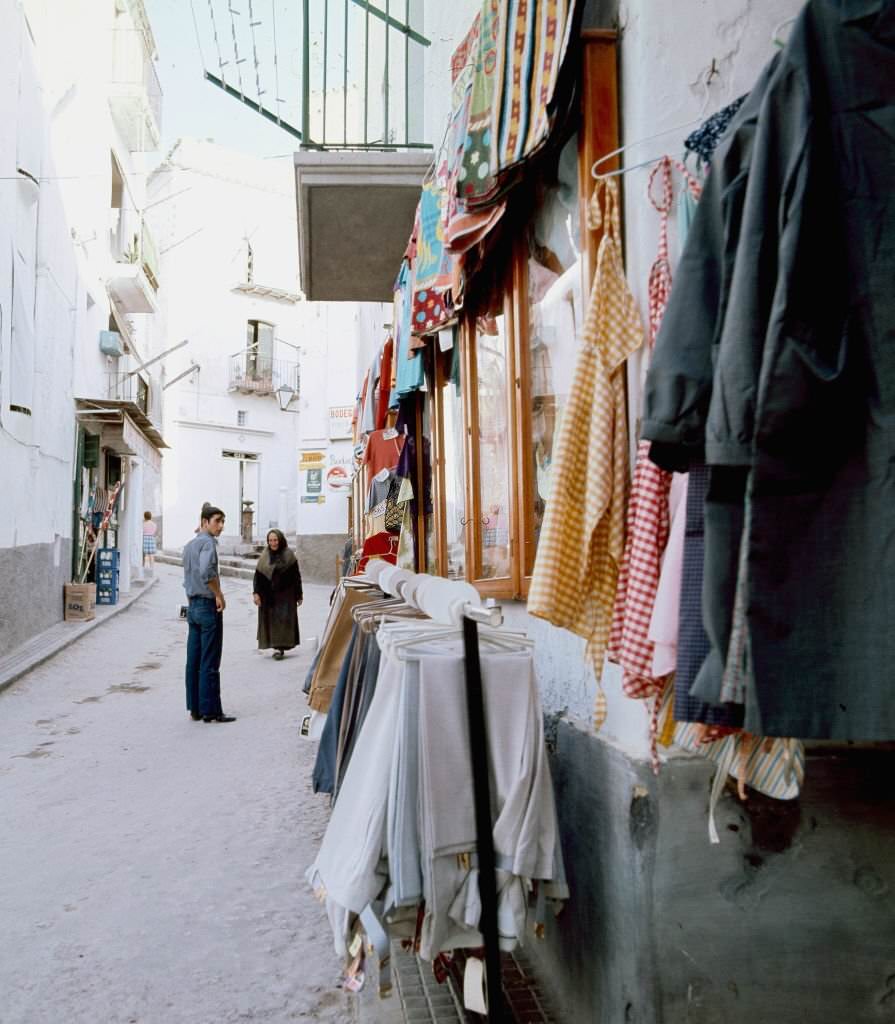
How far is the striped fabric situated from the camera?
214 cm

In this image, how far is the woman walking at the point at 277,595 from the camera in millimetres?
10500

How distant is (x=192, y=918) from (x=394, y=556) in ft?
10.9

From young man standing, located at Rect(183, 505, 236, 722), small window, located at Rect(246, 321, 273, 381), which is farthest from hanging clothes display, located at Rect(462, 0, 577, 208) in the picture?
small window, located at Rect(246, 321, 273, 381)

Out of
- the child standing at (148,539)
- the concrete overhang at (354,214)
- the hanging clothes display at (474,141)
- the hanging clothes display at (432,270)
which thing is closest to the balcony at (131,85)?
the child standing at (148,539)

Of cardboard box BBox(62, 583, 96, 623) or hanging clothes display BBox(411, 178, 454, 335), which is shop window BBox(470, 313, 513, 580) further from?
cardboard box BBox(62, 583, 96, 623)

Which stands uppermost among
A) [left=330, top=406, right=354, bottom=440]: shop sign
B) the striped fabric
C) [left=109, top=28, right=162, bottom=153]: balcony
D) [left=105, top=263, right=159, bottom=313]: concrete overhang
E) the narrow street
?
[left=109, top=28, right=162, bottom=153]: balcony

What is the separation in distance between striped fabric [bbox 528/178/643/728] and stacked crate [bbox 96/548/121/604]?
51.9 ft

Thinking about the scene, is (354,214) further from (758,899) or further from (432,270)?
(758,899)

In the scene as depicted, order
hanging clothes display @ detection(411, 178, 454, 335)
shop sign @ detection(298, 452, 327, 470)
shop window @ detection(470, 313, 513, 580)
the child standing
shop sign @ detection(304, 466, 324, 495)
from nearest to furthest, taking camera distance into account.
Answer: shop window @ detection(470, 313, 513, 580)
hanging clothes display @ detection(411, 178, 454, 335)
shop sign @ detection(304, 466, 324, 495)
shop sign @ detection(298, 452, 327, 470)
the child standing

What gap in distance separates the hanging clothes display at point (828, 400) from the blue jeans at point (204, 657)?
6566 mm

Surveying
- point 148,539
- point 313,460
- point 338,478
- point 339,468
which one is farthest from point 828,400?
point 148,539

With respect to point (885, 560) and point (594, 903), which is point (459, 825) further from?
point (885, 560)

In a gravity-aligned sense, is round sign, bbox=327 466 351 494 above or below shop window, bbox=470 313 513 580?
above

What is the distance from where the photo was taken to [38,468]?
39.2ft
